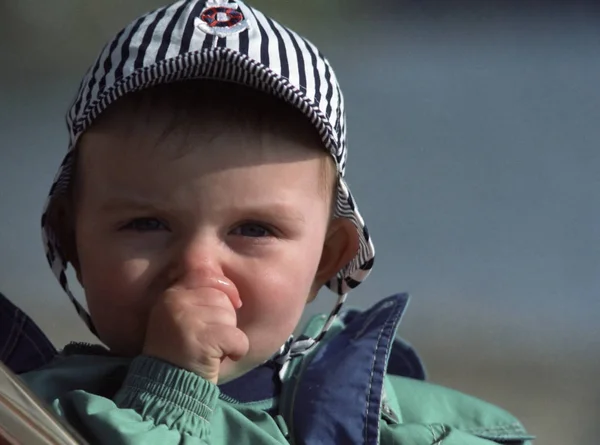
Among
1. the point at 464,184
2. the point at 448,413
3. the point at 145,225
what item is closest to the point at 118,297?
the point at 145,225

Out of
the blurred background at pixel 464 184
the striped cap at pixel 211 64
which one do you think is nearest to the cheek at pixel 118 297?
the striped cap at pixel 211 64

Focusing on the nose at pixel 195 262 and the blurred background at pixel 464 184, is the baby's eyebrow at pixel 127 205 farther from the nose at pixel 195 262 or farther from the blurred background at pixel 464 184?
the blurred background at pixel 464 184

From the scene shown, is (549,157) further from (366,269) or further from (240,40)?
(240,40)

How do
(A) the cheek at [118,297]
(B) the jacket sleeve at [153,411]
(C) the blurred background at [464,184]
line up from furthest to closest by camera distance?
(C) the blurred background at [464,184]
(A) the cheek at [118,297]
(B) the jacket sleeve at [153,411]

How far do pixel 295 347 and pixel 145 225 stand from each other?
0.64 ft

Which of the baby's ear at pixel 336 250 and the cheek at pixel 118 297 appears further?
the baby's ear at pixel 336 250

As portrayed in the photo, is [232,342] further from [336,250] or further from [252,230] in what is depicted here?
[336,250]

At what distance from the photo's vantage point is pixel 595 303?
1353mm

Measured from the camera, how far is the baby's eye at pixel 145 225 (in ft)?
2.53

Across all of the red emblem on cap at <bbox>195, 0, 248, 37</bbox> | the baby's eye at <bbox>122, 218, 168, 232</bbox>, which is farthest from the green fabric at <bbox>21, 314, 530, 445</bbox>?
the red emblem on cap at <bbox>195, 0, 248, 37</bbox>

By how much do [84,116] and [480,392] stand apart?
0.69m

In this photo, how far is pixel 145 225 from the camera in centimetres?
78

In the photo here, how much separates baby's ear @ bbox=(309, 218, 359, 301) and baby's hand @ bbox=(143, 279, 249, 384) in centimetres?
20

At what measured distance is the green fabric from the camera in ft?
2.22
